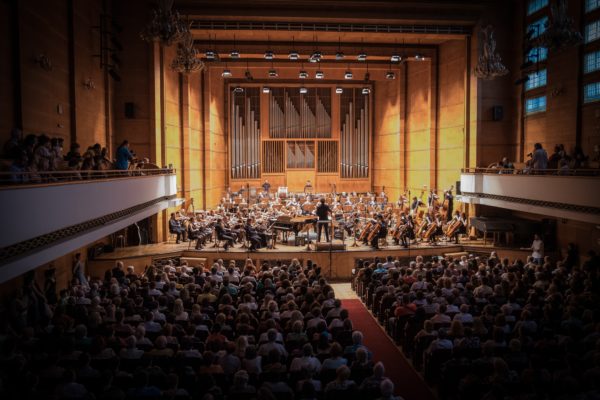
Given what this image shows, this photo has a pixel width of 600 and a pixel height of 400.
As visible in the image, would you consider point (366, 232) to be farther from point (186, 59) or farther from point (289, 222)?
point (186, 59)

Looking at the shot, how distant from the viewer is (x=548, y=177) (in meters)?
13.1

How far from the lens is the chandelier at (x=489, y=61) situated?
15.2m

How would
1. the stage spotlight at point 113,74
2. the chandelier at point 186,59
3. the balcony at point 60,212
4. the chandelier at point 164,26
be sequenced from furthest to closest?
the stage spotlight at point 113,74 → the chandelier at point 186,59 → the chandelier at point 164,26 → the balcony at point 60,212

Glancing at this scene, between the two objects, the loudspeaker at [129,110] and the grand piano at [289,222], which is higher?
the loudspeaker at [129,110]

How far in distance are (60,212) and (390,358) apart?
5904 mm

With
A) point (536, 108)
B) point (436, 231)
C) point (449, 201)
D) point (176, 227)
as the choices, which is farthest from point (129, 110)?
point (536, 108)

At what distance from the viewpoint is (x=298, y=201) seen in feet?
71.9

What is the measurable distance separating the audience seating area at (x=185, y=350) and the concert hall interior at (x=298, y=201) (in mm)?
32

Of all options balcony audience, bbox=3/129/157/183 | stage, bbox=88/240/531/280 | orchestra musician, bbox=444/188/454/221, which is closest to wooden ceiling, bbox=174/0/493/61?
orchestra musician, bbox=444/188/454/221

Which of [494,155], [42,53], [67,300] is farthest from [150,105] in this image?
[494,155]

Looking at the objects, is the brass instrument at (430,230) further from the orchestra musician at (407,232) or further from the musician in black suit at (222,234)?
the musician in black suit at (222,234)

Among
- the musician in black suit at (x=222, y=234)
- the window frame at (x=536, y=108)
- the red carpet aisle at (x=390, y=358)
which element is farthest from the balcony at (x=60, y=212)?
the window frame at (x=536, y=108)

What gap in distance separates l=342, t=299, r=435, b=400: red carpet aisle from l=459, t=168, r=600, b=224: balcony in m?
5.40

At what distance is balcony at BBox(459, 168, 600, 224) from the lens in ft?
37.9
